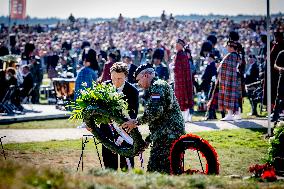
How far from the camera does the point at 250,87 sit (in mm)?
18922

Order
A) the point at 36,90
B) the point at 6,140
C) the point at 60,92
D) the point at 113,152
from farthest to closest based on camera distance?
the point at 36,90, the point at 60,92, the point at 6,140, the point at 113,152

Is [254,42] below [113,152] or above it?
above

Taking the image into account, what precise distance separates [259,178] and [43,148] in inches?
245

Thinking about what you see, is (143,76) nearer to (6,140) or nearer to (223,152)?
(223,152)

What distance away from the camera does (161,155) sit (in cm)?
799

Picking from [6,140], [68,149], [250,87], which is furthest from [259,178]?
[250,87]

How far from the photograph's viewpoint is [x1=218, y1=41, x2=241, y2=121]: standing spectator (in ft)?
51.3

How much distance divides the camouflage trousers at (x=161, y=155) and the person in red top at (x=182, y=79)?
8.46 m

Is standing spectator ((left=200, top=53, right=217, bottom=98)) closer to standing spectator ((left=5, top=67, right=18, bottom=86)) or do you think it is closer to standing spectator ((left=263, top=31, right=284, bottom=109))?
standing spectator ((left=263, top=31, right=284, bottom=109))

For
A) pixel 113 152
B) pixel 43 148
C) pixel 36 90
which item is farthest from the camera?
pixel 36 90

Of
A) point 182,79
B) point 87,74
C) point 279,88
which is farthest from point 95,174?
point 182,79

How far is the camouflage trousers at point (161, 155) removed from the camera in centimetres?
797

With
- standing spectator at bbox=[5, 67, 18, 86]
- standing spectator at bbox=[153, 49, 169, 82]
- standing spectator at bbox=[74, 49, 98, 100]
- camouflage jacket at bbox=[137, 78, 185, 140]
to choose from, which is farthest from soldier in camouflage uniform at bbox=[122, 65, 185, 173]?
standing spectator at bbox=[5, 67, 18, 86]

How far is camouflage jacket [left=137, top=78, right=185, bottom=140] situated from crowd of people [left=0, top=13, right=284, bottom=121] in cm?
734
